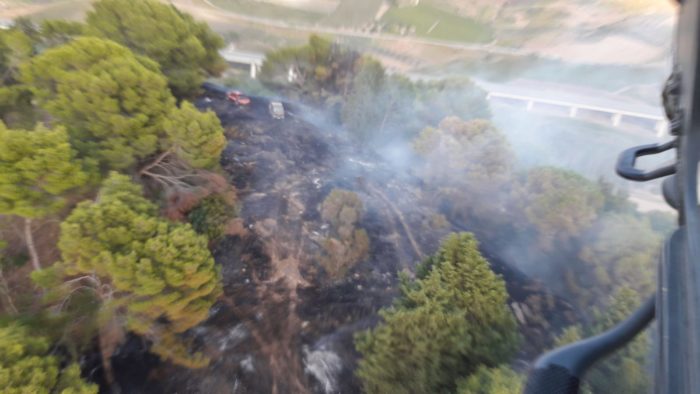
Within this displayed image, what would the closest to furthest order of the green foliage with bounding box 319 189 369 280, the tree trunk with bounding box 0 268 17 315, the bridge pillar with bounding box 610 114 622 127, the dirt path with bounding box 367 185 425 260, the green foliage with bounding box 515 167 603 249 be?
1. the tree trunk with bounding box 0 268 17 315
2. the green foliage with bounding box 515 167 603 249
3. the green foliage with bounding box 319 189 369 280
4. the dirt path with bounding box 367 185 425 260
5. the bridge pillar with bounding box 610 114 622 127

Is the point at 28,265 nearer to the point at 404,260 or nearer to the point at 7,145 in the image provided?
the point at 7,145

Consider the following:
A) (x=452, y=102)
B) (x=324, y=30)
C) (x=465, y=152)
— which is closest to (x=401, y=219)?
(x=465, y=152)

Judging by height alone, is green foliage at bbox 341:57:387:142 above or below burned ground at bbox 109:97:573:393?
above

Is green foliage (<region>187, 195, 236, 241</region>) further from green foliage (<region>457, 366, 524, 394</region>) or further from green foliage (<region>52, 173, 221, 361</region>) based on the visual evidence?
green foliage (<region>457, 366, 524, 394</region>)

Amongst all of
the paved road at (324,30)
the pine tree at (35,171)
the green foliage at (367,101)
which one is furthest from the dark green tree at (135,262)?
the paved road at (324,30)

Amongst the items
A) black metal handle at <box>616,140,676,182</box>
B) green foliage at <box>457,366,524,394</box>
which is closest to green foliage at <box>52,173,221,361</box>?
green foliage at <box>457,366,524,394</box>

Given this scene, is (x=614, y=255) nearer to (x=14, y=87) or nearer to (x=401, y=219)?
(x=401, y=219)
